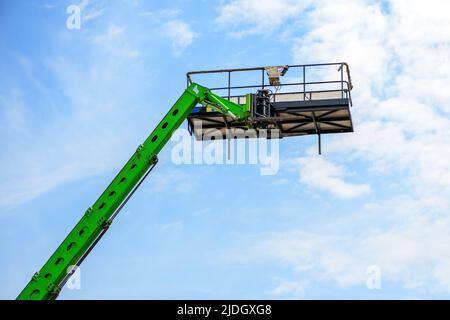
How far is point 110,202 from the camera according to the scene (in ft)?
102

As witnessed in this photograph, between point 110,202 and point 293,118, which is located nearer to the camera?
point 110,202

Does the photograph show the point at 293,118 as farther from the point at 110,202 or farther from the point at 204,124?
the point at 110,202

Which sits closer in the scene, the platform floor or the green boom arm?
the green boom arm

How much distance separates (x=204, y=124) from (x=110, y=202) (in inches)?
307

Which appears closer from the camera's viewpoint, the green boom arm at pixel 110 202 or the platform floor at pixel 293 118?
the green boom arm at pixel 110 202

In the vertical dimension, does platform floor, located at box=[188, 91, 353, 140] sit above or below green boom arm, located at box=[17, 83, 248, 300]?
above

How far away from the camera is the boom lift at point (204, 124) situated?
30020 millimetres

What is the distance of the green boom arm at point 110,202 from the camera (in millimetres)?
29703

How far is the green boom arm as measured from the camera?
29.7 metres

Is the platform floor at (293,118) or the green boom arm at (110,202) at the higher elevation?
the platform floor at (293,118)

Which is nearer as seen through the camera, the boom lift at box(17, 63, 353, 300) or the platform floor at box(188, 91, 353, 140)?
the boom lift at box(17, 63, 353, 300)

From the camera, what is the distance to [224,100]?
34.3 m

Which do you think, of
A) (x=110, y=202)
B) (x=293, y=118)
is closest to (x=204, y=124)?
(x=293, y=118)
